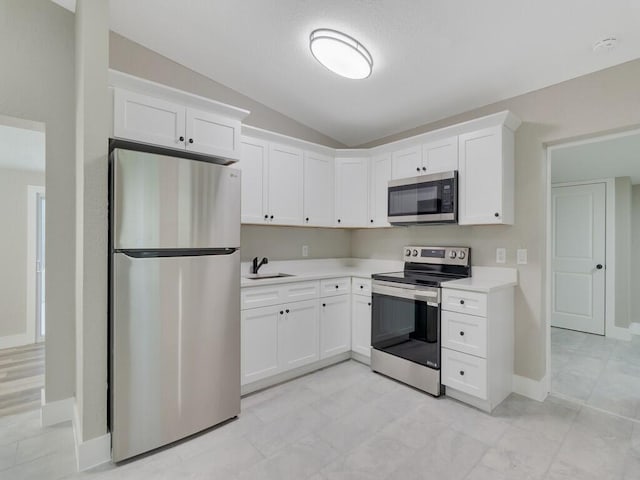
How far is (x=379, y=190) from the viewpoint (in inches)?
137

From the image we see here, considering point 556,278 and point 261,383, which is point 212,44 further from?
point 556,278

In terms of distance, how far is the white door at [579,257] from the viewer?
14.0 ft

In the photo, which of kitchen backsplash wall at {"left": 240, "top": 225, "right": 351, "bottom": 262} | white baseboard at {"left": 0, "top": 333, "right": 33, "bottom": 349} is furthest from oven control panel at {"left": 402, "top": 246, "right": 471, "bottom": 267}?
white baseboard at {"left": 0, "top": 333, "right": 33, "bottom": 349}

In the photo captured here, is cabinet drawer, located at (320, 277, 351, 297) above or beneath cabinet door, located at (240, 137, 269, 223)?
beneath

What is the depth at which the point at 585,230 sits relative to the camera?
4406mm

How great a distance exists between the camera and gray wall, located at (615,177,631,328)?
415cm

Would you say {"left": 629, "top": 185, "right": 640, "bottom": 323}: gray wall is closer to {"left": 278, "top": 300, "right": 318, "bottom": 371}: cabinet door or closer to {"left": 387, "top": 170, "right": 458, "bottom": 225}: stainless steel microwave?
{"left": 387, "top": 170, "right": 458, "bottom": 225}: stainless steel microwave

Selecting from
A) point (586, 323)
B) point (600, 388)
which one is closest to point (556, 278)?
point (586, 323)

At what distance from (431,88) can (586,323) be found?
392cm

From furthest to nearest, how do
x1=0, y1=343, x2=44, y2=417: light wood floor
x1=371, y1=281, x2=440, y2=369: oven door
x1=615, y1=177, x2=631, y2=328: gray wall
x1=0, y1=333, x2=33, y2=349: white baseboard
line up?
x1=615, y1=177, x2=631, y2=328: gray wall → x1=0, y1=333, x2=33, y2=349: white baseboard → x1=371, y1=281, x2=440, y2=369: oven door → x1=0, y1=343, x2=44, y2=417: light wood floor

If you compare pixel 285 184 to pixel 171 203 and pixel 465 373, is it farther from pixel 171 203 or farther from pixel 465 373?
pixel 465 373

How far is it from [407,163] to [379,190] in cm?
42

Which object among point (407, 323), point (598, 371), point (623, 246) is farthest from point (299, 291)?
point (623, 246)

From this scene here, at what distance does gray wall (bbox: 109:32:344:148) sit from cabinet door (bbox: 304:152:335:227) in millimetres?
455
